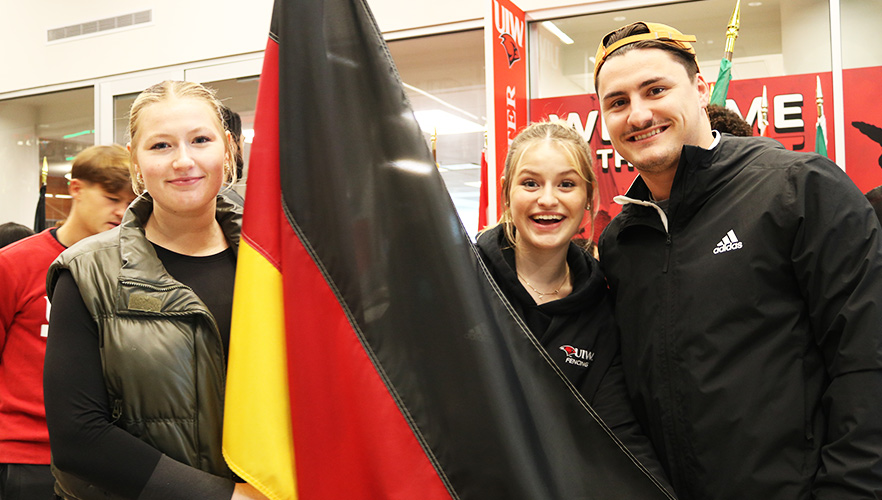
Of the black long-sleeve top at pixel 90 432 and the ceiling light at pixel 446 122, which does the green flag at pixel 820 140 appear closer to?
the ceiling light at pixel 446 122

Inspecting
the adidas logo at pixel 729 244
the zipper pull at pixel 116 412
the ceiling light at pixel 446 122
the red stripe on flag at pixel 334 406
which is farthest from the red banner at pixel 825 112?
the zipper pull at pixel 116 412

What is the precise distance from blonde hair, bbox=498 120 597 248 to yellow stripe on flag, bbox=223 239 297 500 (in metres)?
0.68

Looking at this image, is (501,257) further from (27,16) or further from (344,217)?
(27,16)

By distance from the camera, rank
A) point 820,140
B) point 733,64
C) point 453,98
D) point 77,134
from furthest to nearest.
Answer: point 77,134 → point 453,98 → point 733,64 → point 820,140

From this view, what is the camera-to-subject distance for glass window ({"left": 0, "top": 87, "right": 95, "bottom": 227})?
20.9 ft

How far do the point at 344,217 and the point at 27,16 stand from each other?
20.9ft

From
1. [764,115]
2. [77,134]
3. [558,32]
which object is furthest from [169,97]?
[77,134]

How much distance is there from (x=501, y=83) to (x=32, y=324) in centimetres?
279

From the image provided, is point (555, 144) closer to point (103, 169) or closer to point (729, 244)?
point (729, 244)

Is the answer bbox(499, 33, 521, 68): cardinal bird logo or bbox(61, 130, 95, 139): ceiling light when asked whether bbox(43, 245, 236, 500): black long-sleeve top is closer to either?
bbox(499, 33, 521, 68): cardinal bird logo

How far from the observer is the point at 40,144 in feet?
22.1

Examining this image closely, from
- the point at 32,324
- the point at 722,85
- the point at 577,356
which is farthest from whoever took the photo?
the point at 722,85

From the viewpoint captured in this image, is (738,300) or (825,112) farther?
(825,112)

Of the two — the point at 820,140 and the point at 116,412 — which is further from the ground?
the point at 820,140
